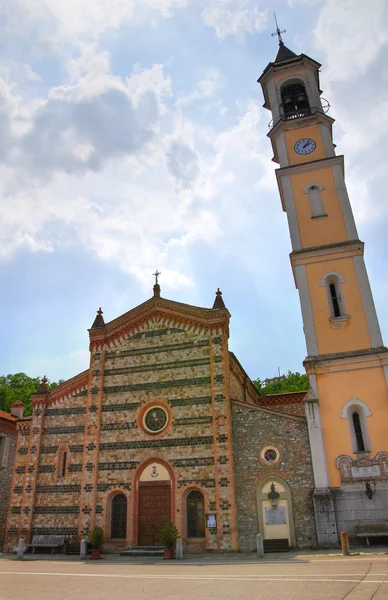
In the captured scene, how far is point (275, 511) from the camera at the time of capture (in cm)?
1856

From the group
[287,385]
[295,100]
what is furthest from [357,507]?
[287,385]

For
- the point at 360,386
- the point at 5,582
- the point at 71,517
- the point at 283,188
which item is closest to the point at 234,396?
the point at 360,386

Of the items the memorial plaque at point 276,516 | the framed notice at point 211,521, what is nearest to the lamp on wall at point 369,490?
the memorial plaque at point 276,516

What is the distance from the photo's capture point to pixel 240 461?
1975 cm

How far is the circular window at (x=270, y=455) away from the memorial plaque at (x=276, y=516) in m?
1.85

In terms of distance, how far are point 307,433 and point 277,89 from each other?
20644 mm

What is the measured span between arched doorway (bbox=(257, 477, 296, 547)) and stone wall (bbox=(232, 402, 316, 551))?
20 cm

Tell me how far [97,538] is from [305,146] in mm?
22763

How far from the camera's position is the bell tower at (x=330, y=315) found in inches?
702

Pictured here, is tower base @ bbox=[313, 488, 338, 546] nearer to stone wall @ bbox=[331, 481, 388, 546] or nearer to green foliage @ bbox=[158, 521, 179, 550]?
stone wall @ bbox=[331, 481, 388, 546]

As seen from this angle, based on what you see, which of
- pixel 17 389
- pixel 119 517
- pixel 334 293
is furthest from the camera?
pixel 17 389

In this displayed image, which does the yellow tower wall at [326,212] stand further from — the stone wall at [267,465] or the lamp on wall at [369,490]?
the lamp on wall at [369,490]

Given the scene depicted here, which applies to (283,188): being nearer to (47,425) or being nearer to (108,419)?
(108,419)

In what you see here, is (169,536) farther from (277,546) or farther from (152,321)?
(152,321)
